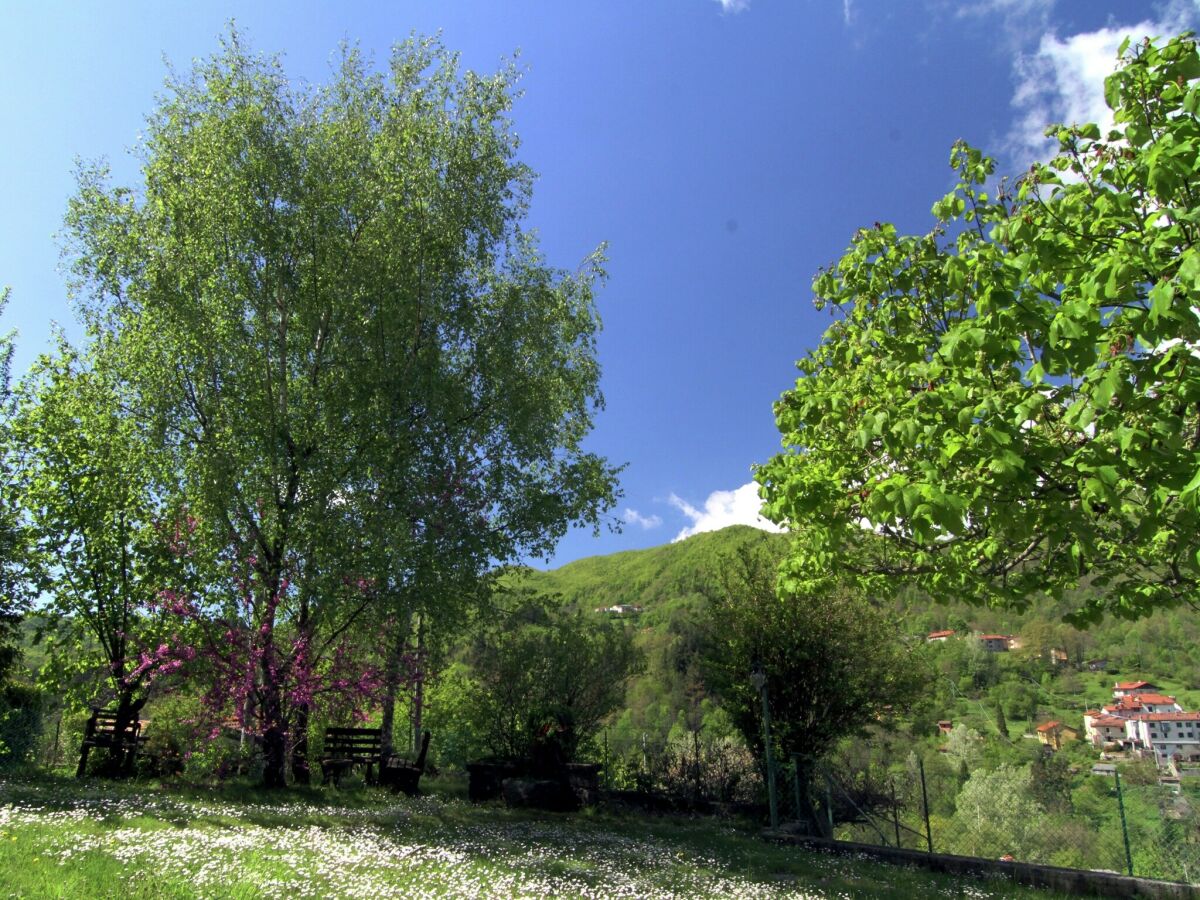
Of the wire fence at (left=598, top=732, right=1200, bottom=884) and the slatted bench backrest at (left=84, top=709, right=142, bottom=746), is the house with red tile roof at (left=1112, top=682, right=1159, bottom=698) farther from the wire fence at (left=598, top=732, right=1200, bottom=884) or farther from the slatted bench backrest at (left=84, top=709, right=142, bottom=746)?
the slatted bench backrest at (left=84, top=709, right=142, bottom=746)

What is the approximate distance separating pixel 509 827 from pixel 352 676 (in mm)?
4843

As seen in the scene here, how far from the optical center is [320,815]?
1009 cm

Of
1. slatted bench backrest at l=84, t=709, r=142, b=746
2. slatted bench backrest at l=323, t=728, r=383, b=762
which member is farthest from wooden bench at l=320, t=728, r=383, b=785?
slatted bench backrest at l=84, t=709, r=142, b=746

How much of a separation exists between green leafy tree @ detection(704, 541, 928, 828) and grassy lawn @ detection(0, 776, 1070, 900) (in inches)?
169

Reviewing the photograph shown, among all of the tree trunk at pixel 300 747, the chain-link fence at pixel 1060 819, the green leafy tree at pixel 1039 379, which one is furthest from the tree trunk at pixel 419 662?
the green leafy tree at pixel 1039 379

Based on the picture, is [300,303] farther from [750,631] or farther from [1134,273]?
[1134,273]

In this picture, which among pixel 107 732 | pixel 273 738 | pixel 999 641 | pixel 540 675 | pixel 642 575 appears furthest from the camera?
pixel 642 575

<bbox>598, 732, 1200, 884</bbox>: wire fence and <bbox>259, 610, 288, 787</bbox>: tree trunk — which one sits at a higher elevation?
<bbox>259, 610, 288, 787</bbox>: tree trunk

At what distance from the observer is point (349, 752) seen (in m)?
14.1

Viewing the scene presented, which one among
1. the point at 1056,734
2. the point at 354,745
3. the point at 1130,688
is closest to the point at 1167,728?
the point at 1056,734

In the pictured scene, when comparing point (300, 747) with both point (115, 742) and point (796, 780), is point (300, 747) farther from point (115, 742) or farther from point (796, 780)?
point (796, 780)

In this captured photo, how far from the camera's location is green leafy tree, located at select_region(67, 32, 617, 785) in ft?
41.9

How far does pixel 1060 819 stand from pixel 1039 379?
35.7 feet

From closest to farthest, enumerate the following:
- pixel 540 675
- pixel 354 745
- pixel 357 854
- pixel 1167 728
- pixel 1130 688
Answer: pixel 357 854 → pixel 354 745 → pixel 540 675 → pixel 1167 728 → pixel 1130 688
